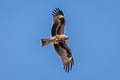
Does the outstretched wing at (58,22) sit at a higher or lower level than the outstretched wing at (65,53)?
higher

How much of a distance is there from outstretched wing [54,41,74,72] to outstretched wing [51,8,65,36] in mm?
832

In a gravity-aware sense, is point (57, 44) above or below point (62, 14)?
below

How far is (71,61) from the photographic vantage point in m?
21.0

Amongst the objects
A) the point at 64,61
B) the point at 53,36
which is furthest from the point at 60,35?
the point at 64,61

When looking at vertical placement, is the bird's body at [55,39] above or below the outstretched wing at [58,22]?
below

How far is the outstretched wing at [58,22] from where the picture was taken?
19.6 meters

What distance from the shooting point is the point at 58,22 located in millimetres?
20016

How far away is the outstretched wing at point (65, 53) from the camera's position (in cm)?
2028

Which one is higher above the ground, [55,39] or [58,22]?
[58,22]

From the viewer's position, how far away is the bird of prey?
63.9ft

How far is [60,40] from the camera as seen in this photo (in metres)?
19.7

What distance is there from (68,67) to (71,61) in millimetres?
456

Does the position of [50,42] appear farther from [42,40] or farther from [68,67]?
[68,67]

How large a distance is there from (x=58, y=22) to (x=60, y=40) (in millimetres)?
1062
